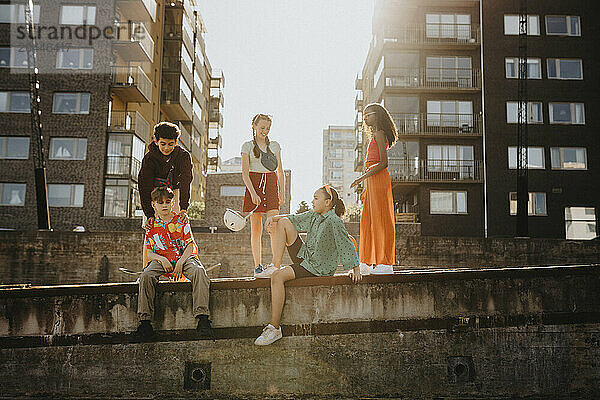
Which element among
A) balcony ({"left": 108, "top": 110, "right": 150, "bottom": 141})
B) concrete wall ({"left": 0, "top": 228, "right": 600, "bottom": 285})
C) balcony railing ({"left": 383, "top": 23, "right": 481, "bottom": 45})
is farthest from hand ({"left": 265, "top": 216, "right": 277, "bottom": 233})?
balcony railing ({"left": 383, "top": 23, "right": 481, "bottom": 45})

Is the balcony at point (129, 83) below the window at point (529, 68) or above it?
below

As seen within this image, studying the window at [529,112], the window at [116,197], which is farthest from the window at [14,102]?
the window at [529,112]

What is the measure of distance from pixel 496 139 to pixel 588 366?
93.7 feet

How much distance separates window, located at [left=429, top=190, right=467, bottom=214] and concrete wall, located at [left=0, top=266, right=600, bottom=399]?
27461 millimetres

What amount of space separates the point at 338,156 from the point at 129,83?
326ft

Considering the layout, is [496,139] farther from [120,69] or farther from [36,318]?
[36,318]

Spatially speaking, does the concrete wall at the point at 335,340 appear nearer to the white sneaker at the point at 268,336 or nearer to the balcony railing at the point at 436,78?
the white sneaker at the point at 268,336

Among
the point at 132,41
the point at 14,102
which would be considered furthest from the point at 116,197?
the point at 132,41

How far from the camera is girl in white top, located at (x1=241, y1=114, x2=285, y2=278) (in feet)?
24.8

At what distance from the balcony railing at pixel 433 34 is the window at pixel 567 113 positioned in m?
6.49

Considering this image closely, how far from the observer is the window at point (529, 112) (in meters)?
33.7

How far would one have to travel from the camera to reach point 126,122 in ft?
112

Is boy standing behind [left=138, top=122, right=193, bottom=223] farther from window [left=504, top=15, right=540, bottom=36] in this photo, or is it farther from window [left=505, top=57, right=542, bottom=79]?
window [left=504, top=15, right=540, bottom=36]

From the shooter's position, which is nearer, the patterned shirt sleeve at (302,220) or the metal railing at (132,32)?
the patterned shirt sleeve at (302,220)
